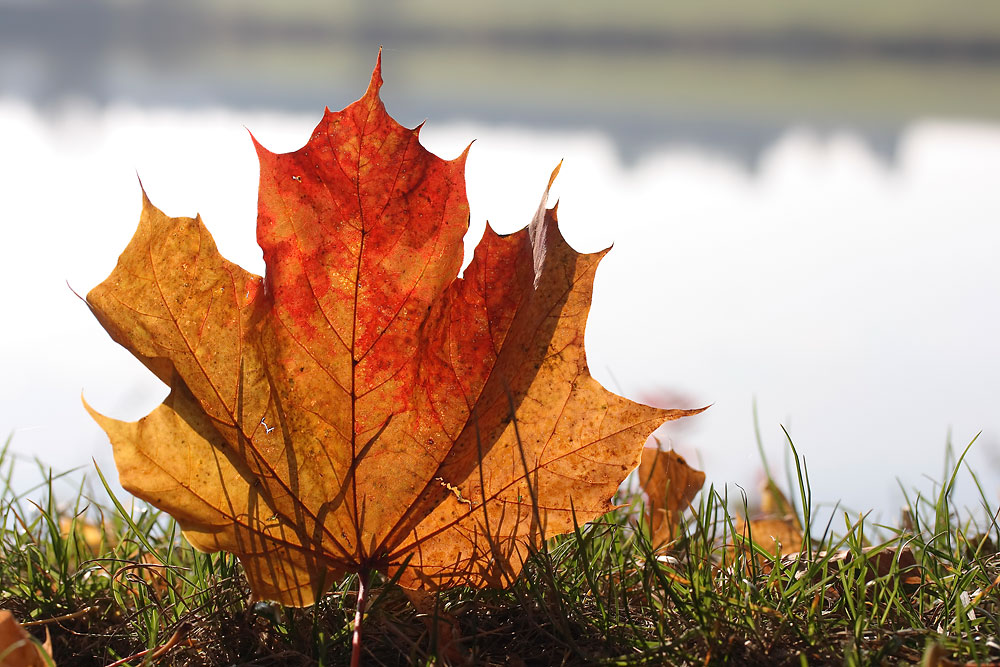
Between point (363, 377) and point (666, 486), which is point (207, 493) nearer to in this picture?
point (363, 377)

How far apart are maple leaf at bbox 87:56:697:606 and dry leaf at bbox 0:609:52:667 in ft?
0.32

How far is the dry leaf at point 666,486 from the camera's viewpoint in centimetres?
74

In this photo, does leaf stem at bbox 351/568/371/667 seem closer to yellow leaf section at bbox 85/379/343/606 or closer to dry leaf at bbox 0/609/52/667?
yellow leaf section at bbox 85/379/343/606

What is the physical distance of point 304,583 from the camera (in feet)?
1.75

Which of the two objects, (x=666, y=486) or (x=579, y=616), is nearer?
(x=579, y=616)

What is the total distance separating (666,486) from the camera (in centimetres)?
79

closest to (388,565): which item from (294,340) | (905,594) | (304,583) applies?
(304,583)

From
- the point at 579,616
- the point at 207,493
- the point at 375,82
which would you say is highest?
the point at 375,82

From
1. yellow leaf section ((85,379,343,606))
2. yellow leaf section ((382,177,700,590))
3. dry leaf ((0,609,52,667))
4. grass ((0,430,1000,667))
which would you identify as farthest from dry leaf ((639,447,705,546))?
dry leaf ((0,609,52,667))

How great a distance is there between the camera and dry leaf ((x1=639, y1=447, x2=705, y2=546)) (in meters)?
0.74

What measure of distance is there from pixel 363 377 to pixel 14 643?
0.83ft

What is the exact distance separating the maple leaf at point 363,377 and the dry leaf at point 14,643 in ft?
0.32

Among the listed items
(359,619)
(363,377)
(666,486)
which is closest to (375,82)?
(363,377)

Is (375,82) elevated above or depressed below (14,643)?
above
